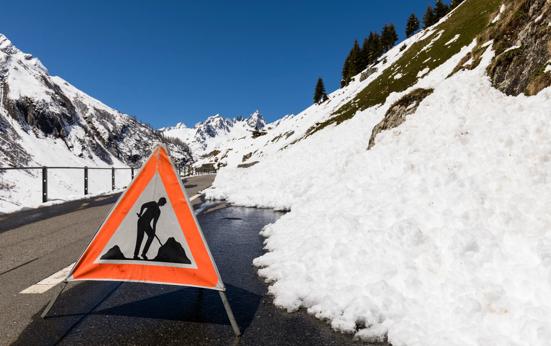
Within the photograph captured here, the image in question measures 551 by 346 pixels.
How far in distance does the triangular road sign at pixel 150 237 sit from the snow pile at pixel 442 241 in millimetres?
1461

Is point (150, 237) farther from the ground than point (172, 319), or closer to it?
farther from the ground

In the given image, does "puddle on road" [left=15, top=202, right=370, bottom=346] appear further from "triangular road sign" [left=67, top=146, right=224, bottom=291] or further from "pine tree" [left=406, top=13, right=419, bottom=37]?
"pine tree" [left=406, top=13, right=419, bottom=37]

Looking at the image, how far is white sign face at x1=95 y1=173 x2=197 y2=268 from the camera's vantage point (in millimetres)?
4059

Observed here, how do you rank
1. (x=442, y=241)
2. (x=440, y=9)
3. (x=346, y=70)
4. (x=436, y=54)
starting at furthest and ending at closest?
(x=346, y=70) < (x=440, y=9) < (x=436, y=54) < (x=442, y=241)

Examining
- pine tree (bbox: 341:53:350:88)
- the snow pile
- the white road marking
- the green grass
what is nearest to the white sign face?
the white road marking

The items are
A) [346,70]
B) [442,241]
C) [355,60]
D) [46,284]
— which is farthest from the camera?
[346,70]

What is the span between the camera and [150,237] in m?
4.13

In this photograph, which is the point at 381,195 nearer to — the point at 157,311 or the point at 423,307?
the point at 423,307

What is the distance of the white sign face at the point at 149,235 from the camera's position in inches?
160

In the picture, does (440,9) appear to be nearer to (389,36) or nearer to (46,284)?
(389,36)

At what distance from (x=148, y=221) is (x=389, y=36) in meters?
92.8

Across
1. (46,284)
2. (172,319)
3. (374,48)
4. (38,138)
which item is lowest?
(172,319)

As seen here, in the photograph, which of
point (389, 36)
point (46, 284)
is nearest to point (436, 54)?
point (46, 284)

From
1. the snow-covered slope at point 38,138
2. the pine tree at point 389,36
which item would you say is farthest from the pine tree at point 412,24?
the snow-covered slope at point 38,138
